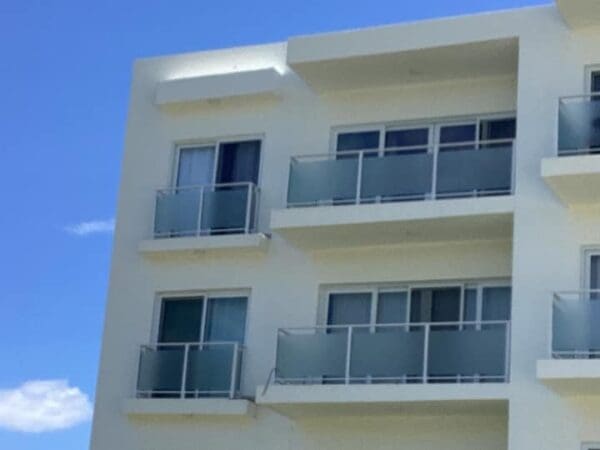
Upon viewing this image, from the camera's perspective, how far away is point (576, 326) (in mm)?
18359

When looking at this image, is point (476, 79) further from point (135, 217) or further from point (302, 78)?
point (135, 217)

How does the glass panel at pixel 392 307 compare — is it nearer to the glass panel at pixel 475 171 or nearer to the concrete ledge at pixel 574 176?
the glass panel at pixel 475 171

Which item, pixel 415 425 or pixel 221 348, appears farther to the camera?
pixel 221 348

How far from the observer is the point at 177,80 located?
23.5 meters

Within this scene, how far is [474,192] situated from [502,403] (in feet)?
10.9

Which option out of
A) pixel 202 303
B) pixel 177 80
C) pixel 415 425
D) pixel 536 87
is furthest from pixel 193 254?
pixel 536 87

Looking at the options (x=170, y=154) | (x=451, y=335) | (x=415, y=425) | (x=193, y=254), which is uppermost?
(x=170, y=154)

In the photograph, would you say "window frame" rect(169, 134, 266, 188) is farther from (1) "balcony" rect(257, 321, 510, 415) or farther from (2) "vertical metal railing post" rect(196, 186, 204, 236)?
(1) "balcony" rect(257, 321, 510, 415)

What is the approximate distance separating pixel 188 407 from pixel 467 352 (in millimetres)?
4607

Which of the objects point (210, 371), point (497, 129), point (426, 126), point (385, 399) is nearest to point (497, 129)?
point (497, 129)

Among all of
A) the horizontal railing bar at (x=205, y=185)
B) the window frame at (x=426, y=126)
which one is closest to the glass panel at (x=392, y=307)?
the window frame at (x=426, y=126)

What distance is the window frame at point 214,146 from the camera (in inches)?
→ 895

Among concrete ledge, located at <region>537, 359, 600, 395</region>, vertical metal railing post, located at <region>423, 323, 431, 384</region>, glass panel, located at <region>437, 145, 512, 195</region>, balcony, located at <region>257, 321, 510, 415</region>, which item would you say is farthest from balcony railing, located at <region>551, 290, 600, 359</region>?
glass panel, located at <region>437, 145, 512, 195</region>

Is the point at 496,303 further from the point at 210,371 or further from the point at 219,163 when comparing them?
the point at 219,163
